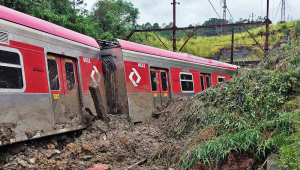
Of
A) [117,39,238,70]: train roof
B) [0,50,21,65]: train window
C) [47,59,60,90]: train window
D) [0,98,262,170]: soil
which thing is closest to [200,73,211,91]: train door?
[117,39,238,70]: train roof

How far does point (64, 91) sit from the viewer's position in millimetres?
6594

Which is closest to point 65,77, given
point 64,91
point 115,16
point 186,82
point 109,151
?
point 64,91

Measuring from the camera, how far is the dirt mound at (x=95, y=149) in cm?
533

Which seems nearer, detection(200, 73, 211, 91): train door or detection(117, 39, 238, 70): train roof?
detection(117, 39, 238, 70): train roof

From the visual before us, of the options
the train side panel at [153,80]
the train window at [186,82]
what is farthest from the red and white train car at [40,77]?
the train window at [186,82]

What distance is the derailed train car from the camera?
8.35 meters

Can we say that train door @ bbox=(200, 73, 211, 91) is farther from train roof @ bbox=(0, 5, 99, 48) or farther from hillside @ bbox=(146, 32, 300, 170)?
train roof @ bbox=(0, 5, 99, 48)

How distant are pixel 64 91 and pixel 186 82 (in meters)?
6.10

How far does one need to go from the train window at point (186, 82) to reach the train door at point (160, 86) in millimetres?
983

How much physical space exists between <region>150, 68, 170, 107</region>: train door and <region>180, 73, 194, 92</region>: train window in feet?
3.23

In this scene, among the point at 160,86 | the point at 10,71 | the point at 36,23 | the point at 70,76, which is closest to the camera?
the point at 10,71

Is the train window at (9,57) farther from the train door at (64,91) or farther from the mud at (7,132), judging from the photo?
the mud at (7,132)

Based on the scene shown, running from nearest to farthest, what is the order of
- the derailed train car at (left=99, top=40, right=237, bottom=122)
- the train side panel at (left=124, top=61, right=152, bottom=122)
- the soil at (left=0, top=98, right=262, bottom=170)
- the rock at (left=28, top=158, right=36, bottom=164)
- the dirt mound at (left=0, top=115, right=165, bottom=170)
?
the soil at (left=0, top=98, right=262, bottom=170)
the rock at (left=28, top=158, right=36, bottom=164)
the dirt mound at (left=0, top=115, right=165, bottom=170)
the derailed train car at (left=99, top=40, right=237, bottom=122)
the train side panel at (left=124, top=61, right=152, bottom=122)

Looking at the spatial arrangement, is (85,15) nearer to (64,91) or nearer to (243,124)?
(64,91)
